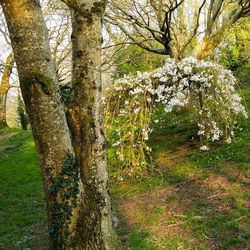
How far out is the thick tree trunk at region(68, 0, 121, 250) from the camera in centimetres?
315

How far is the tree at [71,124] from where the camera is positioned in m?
2.77

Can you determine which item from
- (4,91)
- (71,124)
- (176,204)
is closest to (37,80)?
(71,124)

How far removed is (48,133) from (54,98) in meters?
0.44

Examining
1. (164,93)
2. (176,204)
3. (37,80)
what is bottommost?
(176,204)

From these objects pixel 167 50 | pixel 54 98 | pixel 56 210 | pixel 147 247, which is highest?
pixel 167 50

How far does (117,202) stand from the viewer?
5.36 meters

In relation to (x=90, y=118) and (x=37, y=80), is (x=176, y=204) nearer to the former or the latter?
(x=90, y=118)

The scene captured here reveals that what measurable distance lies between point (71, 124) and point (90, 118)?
28 centimetres

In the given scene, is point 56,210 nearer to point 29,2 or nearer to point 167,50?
point 29,2

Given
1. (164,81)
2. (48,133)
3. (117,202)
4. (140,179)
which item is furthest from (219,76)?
(48,133)

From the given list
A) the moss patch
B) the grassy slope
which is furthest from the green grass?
the moss patch

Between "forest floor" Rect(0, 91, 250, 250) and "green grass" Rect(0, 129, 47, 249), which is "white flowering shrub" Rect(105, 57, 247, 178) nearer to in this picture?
"forest floor" Rect(0, 91, 250, 250)

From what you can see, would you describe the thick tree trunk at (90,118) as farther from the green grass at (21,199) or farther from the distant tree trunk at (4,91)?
the distant tree trunk at (4,91)

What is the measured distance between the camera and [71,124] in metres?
3.20
